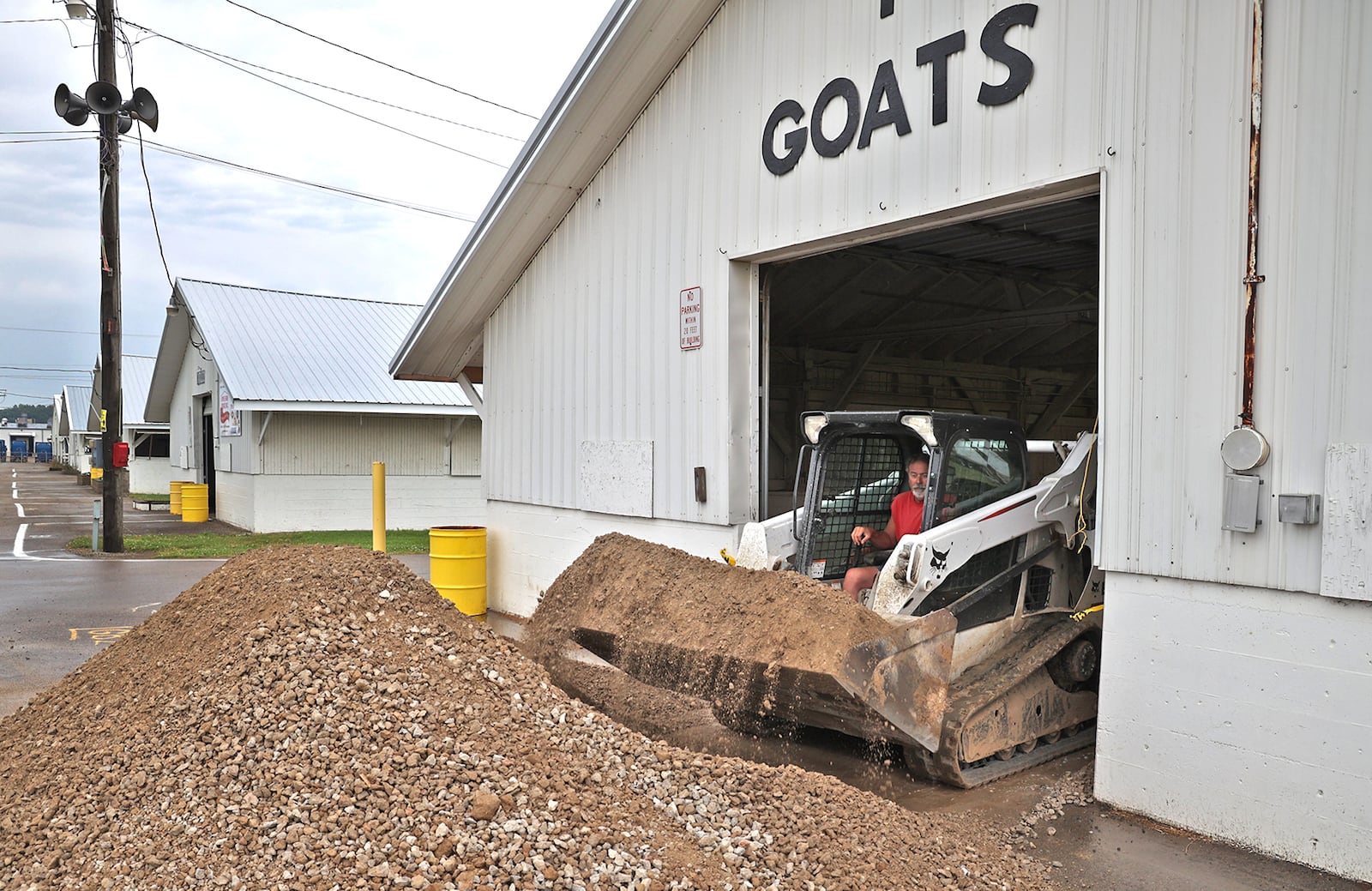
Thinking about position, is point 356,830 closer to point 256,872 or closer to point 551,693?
point 256,872

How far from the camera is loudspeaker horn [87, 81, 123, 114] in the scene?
1839 cm

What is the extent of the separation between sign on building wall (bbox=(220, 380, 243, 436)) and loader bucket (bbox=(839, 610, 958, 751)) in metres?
20.5

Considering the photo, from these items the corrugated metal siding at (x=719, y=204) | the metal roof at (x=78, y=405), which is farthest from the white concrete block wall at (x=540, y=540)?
the metal roof at (x=78, y=405)

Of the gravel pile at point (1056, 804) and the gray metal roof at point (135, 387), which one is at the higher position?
the gray metal roof at point (135, 387)

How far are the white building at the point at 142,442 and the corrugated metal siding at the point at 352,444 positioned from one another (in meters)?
15.2

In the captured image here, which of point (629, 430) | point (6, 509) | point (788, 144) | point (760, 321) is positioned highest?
point (788, 144)

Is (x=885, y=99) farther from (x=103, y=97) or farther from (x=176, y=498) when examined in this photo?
(x=176, y=498)

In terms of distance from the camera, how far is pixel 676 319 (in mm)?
9562

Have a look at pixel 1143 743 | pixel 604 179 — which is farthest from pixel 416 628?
pixel 604 179

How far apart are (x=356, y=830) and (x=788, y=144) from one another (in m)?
6.32

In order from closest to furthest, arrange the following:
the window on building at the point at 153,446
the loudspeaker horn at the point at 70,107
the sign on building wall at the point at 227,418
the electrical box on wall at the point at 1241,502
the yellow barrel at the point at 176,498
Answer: the electrical box on wall at the point at 1241,502 < the loudspeaker horn at the point at 70,107 < the sign on building wall at the point at 227,418 < the yellow barrel at the point at 176,498 < the window on building at the point at 153,446

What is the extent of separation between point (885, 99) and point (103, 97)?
16.8 meters

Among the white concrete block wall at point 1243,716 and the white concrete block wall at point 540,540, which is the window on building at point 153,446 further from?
the white concrete block wall at point 1243,716

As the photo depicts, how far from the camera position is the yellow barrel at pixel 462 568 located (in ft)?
39.8
